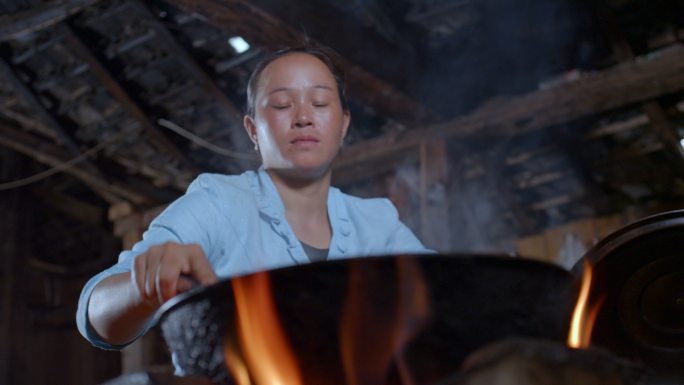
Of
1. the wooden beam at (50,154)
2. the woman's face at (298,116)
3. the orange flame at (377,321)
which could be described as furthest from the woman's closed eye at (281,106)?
the wooden beam at (50,154)

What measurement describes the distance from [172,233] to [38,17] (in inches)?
145

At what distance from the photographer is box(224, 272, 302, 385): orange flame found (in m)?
1.52

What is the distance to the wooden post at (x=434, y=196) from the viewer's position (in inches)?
239

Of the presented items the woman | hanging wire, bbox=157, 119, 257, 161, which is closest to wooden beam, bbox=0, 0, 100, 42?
hanging wire, bbox=157, 119, 257, 161

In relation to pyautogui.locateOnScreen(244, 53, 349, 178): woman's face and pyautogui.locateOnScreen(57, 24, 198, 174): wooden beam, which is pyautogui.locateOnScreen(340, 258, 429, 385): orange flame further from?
pyautogui.locateOnScreen(57, 24, 198, 174): wooden beam

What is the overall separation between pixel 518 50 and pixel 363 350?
15.7 feet

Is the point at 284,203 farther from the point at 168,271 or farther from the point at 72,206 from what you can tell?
the point at 72,206

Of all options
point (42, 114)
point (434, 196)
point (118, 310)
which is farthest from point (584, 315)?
point (42, 114)

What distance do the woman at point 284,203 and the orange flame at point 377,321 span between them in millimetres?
715

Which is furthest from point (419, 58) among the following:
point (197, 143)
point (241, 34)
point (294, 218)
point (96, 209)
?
point (96, 209)

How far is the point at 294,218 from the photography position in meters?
2.55

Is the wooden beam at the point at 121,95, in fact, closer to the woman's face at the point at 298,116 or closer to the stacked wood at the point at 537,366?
the woman's face at the point at 298,116

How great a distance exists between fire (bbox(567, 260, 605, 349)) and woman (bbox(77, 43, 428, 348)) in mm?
588

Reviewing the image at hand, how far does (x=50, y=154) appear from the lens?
7141mm
